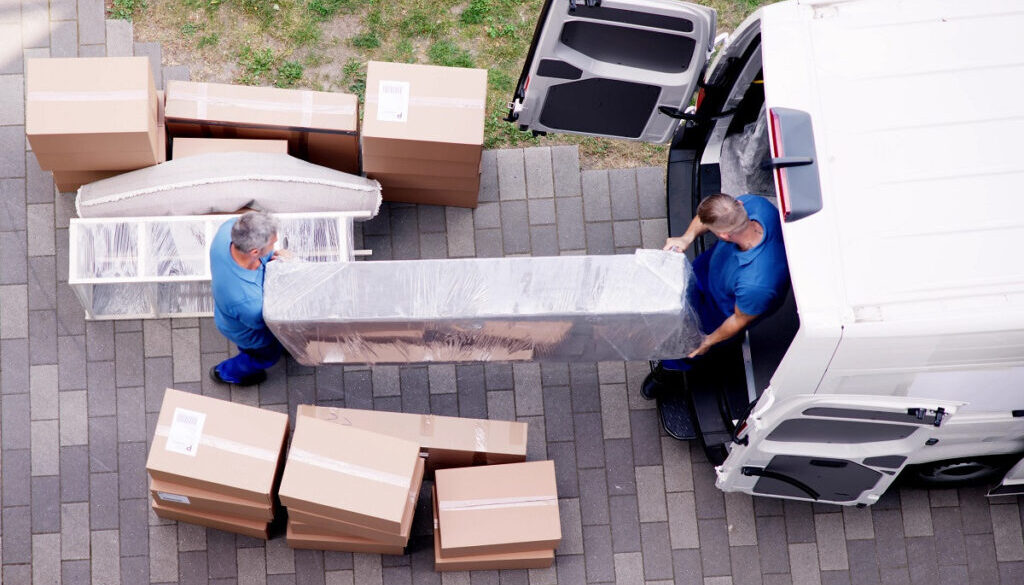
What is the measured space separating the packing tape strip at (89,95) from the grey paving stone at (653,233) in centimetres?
296

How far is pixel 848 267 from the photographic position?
3814 millimetres

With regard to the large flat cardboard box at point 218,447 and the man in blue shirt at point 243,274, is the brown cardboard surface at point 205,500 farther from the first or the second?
the man in blue shirt at point 243,274

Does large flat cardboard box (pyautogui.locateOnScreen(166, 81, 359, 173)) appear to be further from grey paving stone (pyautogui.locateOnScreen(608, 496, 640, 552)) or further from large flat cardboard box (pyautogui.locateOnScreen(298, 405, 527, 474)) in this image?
grey paving stone (pyautogui.locateOnScreen(608, 496, 640, 552))

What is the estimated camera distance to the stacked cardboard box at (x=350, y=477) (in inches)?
175

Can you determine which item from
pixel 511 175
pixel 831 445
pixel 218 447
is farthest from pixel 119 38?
pixel 831 445

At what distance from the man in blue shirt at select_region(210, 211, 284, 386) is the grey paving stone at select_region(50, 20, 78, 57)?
2308 millimetres

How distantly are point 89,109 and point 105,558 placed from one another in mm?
2439

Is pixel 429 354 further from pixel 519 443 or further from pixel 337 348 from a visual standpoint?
pixel 519 443

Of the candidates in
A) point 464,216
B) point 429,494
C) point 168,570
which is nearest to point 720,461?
point 429,494

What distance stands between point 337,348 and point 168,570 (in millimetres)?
1758

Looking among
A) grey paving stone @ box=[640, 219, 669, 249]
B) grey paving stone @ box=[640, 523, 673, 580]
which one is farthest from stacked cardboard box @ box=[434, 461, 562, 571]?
grey paving stone @ box=[640, 219, 669, 249]

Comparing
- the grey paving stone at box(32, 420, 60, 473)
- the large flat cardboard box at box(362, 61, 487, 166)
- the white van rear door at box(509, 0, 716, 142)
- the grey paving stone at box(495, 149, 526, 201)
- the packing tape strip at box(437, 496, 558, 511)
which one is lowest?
the grey paving stone at box(32, 420, 60, 473)

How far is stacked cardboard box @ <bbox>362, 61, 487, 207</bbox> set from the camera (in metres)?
5.08

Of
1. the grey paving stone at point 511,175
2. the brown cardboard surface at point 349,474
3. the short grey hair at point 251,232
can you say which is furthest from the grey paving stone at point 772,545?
the short grey hair at point 251,232
